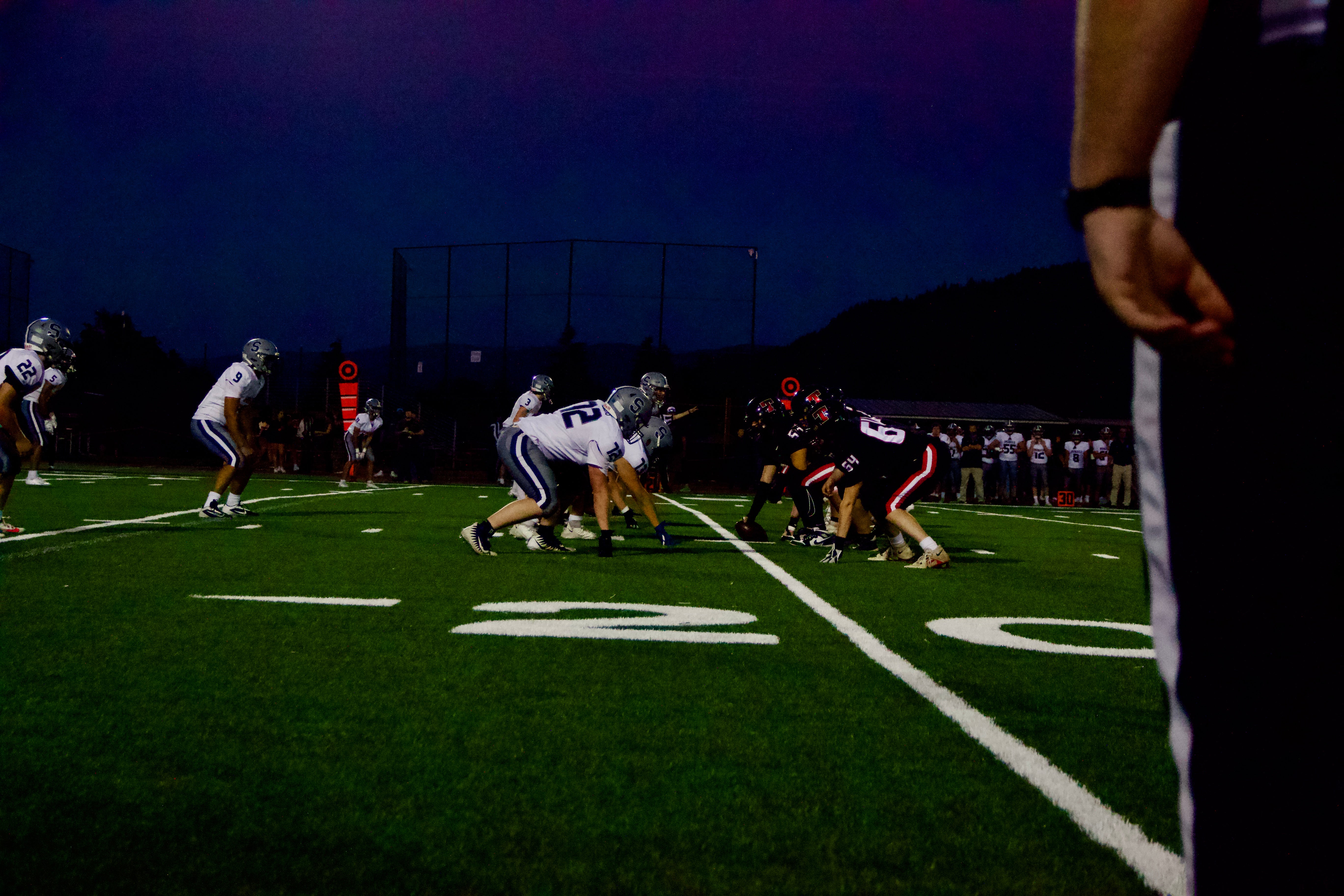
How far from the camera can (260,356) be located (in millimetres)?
14852

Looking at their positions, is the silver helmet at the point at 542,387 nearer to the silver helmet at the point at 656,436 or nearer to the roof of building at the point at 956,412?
the silver helmet at the point at 656,436

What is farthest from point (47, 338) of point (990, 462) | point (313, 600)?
point (990, 462)

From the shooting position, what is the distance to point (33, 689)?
4.12 meters

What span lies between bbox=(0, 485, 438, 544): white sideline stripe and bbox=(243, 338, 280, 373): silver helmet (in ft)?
6.34

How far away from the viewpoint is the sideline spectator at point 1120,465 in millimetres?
28297

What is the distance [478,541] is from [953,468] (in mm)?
20986

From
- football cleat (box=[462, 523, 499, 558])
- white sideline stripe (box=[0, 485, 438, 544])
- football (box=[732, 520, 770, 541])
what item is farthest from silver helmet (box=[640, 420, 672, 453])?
white sideline stripe (box=[0, 485, 438, 544])

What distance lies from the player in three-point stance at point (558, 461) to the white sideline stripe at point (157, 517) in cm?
355

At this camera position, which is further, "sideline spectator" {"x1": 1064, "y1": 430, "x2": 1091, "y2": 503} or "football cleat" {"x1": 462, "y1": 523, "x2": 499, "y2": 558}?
"sideline spectator" {"x1": 1064, "y1": 430, "x2": 1091, "y2": 503}

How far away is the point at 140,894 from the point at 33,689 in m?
2.11

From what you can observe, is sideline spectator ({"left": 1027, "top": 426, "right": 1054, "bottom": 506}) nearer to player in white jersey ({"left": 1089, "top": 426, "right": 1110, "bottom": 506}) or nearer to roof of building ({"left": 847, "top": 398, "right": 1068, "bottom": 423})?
player in white jersey ({"left": 1089, "top": 426, "right": 1110, "bottom": 506})

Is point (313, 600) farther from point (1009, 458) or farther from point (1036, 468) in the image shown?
point (1036, 468)

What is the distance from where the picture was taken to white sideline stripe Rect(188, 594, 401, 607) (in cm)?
658

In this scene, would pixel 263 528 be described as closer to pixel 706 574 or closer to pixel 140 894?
pixel 706 574
